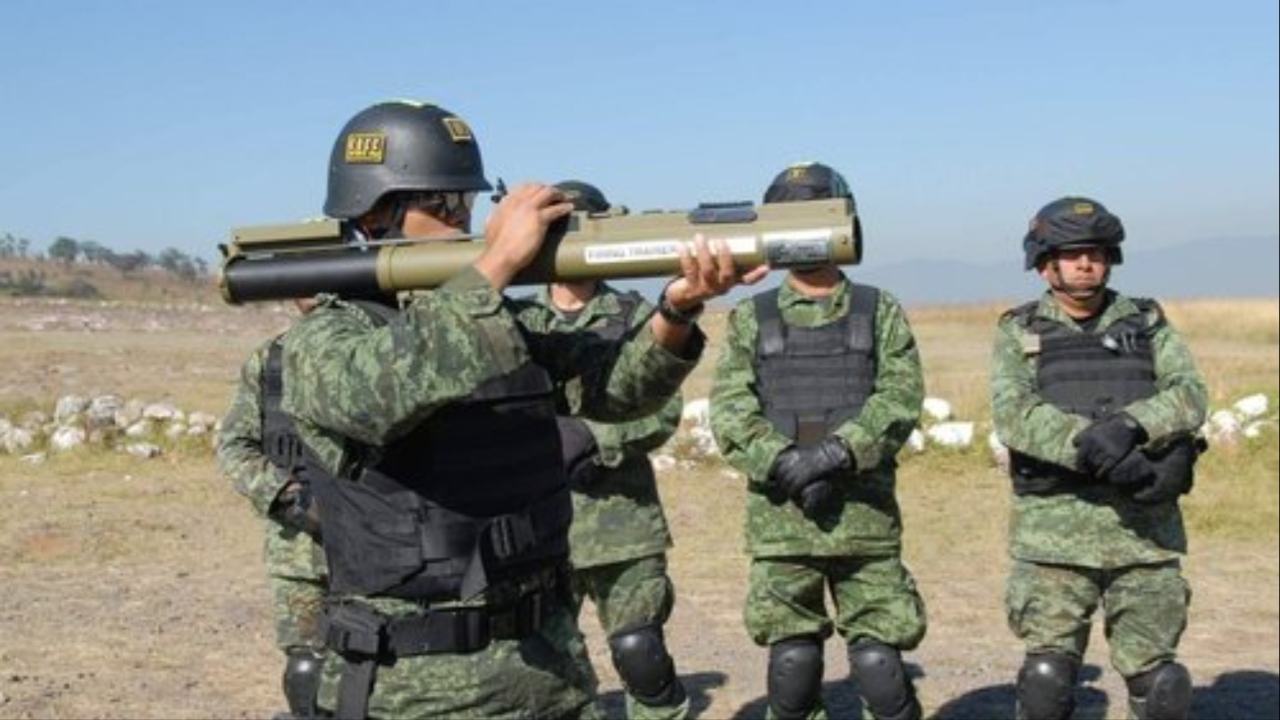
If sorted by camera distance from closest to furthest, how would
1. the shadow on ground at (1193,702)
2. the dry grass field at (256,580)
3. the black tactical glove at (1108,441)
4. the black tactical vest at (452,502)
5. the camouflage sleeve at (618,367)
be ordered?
the black tactical vest at (452,502)
the camouflage sleeve at (618,367)
the black tactical glove at (1108,441)
the shadow on ground at (1193,702)
the dry grass field at (256,580)

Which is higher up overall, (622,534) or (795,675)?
(622,534)

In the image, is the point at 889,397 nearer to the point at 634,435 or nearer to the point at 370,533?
the point at 634,435

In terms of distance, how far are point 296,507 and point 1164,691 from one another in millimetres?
3194

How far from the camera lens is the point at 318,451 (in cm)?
317

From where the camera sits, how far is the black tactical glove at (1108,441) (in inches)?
212

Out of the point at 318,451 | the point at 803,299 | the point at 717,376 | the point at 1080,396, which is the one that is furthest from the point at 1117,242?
the point at 318,451

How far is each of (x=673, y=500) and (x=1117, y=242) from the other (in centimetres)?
741

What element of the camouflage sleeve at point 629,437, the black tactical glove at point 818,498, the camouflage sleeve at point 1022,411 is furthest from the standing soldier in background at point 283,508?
the camouflage sleeve at point 1022,411

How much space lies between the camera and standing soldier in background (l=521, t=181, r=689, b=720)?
586cm

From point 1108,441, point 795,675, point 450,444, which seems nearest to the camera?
point 450,444

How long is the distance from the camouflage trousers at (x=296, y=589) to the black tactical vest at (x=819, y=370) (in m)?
1.78

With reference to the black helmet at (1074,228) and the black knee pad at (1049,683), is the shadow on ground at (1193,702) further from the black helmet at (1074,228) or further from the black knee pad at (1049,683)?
the black helmet at (1074,228)

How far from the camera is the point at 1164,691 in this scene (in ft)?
18.3

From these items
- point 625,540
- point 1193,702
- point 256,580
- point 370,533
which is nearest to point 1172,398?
point 625,540
